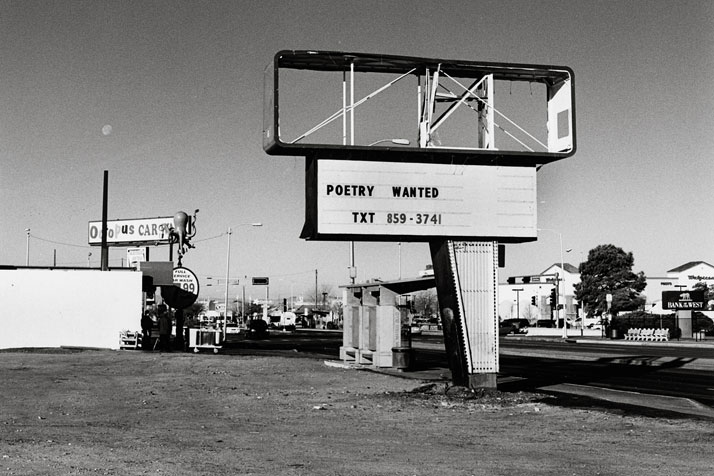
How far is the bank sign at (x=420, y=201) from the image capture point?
1734 cm

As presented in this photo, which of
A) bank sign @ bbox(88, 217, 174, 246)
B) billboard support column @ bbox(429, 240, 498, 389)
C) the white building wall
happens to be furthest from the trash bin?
bank sign @ bbox(88, 217, 174, 246)

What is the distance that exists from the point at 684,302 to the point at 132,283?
41.9m

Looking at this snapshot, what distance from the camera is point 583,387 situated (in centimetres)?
2136

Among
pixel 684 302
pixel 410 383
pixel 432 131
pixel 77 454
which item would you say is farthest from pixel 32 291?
pixel 684 302

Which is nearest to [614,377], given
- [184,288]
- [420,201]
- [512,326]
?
[420,201]

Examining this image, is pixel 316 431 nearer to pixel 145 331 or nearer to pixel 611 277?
pixel 145 331

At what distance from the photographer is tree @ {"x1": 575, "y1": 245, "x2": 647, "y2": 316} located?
87.1m

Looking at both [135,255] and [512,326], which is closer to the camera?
[135,255]

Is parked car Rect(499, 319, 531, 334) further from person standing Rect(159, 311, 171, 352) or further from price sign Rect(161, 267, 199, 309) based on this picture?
price sign Rect(161, 267, 199, 309)

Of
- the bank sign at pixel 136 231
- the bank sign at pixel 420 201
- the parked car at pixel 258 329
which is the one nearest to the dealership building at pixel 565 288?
the bank sign at pixel 136 231

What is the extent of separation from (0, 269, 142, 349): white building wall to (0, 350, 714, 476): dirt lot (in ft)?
56.9

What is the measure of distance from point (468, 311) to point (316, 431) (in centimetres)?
601

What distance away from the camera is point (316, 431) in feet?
41.2

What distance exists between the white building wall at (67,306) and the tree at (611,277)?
58922mm
